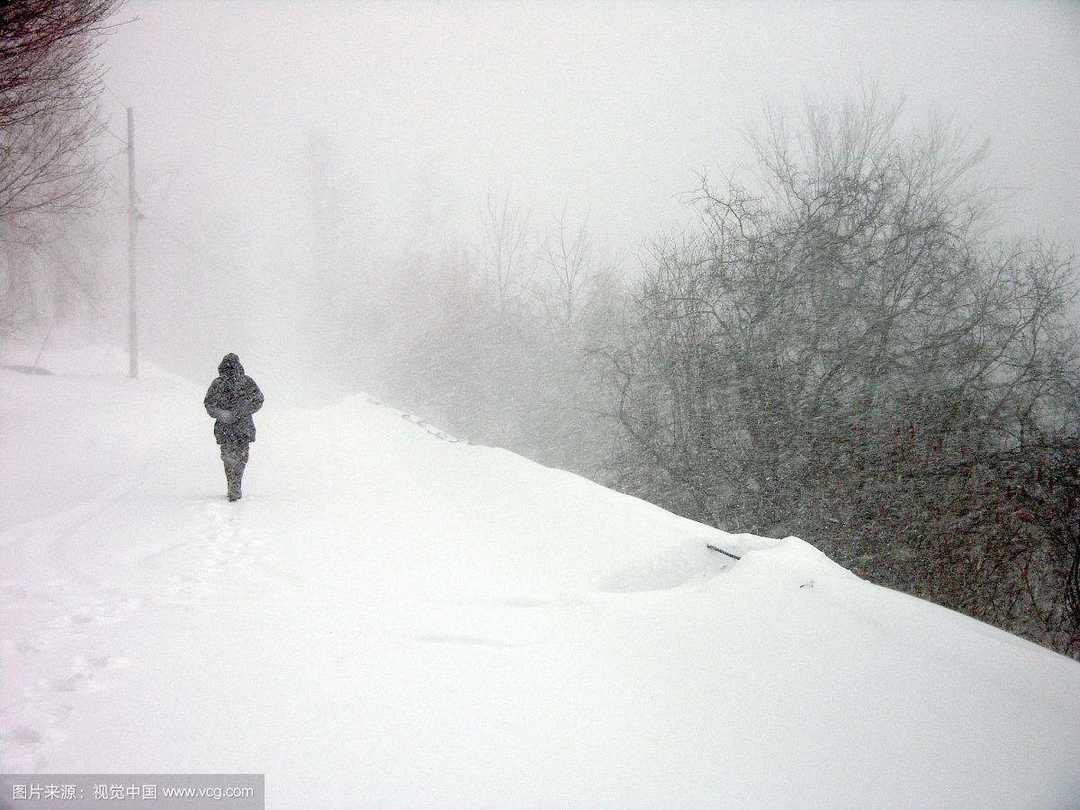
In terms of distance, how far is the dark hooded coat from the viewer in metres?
7.81

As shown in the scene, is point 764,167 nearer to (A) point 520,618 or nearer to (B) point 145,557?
(A) point 520,618

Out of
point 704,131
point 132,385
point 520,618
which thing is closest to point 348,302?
point 132,385

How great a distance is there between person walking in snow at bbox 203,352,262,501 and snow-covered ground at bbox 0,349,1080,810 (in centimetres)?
165

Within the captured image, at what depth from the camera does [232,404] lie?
7934mm

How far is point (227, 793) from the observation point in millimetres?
2445

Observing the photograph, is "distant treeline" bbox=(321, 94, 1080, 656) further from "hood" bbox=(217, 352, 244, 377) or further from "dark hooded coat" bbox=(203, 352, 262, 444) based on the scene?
"hood" bbox=(217, 352, 244, 377)

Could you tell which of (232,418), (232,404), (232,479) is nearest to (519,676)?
(232,479)

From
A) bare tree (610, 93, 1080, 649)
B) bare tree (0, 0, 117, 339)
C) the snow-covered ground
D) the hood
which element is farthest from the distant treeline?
bare tree (0, 0, 117, 339)

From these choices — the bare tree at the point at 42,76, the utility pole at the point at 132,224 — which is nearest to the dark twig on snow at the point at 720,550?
Answer: the bare tree at the point at 42,76

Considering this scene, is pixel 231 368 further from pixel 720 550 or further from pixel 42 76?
pixel 720 550

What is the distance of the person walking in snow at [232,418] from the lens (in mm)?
7785

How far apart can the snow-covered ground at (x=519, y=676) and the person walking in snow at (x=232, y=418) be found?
5.41 feet

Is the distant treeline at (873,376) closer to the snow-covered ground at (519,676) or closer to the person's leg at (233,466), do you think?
the snow-covered ground at (519,676)

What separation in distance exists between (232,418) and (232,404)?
210 mm
